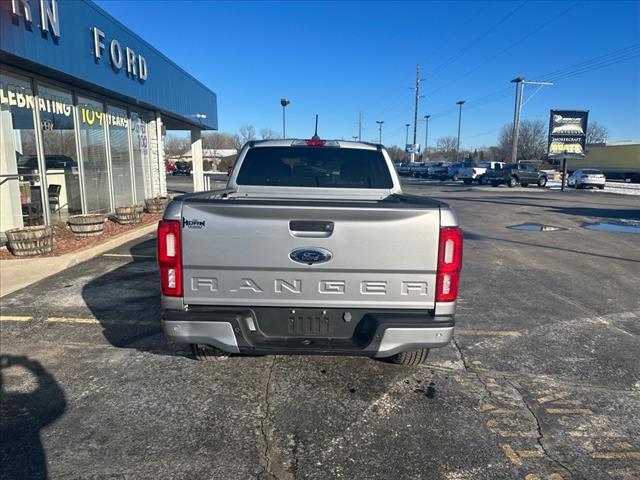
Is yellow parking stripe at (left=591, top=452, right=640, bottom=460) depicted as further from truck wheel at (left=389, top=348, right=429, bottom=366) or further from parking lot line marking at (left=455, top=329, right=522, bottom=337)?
parking lot line marking at (left=455, top=329, right=522, bottom=337)

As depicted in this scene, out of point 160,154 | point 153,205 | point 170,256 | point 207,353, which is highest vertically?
point 160,154

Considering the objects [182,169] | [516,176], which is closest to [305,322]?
[516,176]

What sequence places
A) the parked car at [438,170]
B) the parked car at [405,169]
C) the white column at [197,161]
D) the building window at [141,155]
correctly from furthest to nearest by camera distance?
the parked car at [405,169], the parked car at [438,170], the white column at [197,161], the building window at [141,155]

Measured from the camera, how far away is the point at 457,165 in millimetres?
46250

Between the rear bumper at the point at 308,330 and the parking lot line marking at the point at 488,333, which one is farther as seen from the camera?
the parking lot line marking at the point at 488,333

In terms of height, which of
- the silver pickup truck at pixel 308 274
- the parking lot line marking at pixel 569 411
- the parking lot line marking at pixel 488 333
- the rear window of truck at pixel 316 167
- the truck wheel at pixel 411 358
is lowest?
the parking lot line marking at pixel 569 411

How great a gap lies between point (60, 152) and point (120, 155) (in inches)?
131

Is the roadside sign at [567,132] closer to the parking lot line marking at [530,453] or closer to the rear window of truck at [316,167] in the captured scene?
the rear window of truck at [316,167]

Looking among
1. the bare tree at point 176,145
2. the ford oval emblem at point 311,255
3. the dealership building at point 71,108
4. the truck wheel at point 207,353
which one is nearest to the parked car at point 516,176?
the dealership building at point 71,108

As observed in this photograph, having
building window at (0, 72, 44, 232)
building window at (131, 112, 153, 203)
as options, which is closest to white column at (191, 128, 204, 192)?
building window at (131, 112, 153, 203)

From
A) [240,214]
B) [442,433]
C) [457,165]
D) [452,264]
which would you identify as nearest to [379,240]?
[452,264]

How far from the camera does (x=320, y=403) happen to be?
3416mm

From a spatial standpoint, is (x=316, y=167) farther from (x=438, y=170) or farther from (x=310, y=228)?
(x=438, y=170)

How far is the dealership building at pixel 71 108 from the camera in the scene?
8312mm
